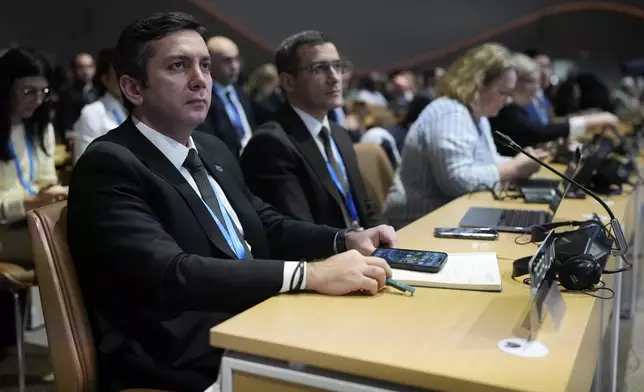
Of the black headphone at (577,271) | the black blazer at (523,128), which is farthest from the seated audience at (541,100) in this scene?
the black headphone at (577,271)

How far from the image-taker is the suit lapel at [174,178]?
4.46 ft

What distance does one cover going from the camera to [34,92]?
256cm

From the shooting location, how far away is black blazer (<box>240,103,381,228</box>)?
2.09m

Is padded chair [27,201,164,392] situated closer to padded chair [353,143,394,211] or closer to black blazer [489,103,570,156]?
padded chair [353,143,394,211]

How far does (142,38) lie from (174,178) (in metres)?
0.31

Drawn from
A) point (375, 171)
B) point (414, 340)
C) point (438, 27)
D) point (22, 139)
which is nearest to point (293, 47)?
point (375, 171)

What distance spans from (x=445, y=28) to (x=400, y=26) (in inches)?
26.8

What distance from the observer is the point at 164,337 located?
4.28 feet

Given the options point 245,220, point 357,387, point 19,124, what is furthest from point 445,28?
point 357,387

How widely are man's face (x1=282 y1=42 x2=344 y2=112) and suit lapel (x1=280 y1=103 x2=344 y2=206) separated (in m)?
0.09

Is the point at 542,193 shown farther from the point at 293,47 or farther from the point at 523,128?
the point at 523,128

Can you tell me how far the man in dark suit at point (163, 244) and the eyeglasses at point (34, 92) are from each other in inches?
50.9

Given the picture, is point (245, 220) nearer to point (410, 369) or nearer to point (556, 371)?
point (410, 369)

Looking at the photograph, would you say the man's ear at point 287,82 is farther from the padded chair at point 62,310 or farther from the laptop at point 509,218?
the padded chair at point 62,310
